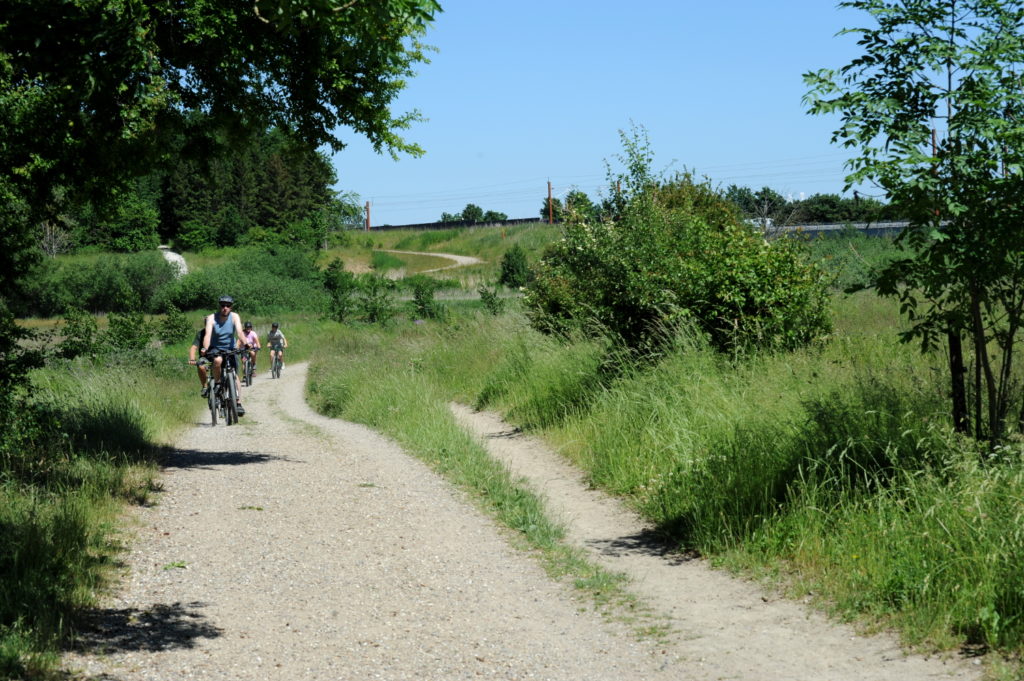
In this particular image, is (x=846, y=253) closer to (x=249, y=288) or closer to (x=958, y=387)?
(x=958, y=387)

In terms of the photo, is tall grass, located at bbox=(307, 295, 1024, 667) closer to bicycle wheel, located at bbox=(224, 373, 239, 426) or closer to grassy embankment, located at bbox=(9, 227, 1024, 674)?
grassy embankment, located at bbox=(9, 227, 1024, 674)

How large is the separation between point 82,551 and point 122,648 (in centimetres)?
154

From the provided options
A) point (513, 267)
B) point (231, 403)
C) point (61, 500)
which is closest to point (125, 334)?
point (231, 403)

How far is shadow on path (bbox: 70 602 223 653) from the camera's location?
5434mm

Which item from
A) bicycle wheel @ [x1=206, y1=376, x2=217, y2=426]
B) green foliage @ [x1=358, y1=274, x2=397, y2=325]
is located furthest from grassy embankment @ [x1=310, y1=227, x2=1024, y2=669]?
green foliage @ [x1=358, y1=274, x2=397, y2=325]

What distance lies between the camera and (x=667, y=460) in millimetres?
9805

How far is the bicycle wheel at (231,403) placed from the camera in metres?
16.0

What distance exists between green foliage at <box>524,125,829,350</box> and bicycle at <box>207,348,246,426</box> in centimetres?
553

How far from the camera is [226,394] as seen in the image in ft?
53.5

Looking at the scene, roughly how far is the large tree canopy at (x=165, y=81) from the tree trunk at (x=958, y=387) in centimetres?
448

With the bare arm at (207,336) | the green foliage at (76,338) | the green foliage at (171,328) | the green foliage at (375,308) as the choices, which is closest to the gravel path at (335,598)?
the green foliage at (76,338)

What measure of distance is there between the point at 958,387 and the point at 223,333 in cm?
1119

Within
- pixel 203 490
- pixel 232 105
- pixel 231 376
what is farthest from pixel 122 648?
pixel 231 376

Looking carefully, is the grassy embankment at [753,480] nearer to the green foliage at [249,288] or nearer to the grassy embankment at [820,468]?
the grassy embankment at [820,468]
